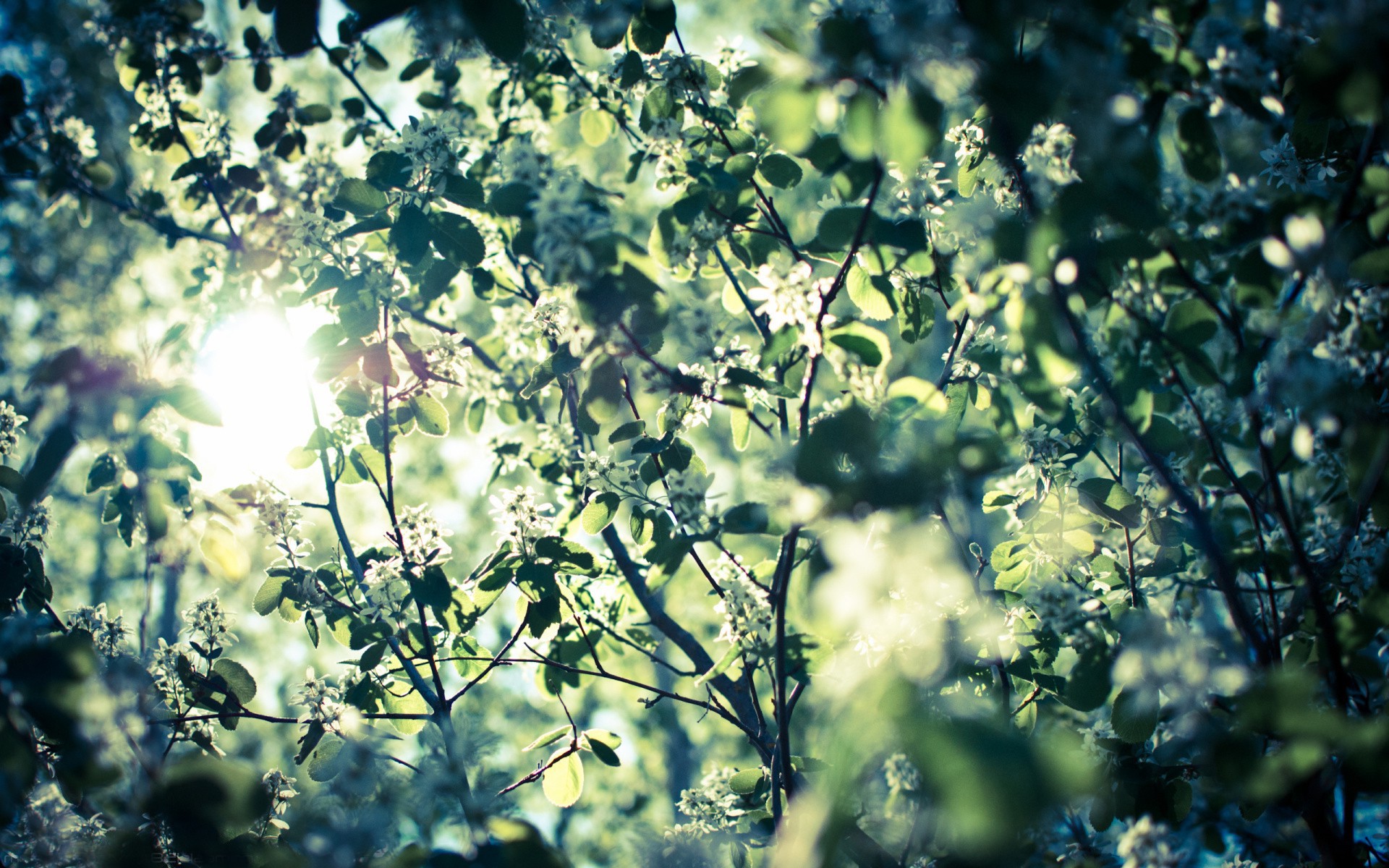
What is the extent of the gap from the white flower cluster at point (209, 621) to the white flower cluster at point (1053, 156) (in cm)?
269

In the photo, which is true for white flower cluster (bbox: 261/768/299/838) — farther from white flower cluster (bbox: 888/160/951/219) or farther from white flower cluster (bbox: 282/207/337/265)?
white flower cluster (bbox: 888/160/951/219)

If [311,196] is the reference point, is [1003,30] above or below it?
below

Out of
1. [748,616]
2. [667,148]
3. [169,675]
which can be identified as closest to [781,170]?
[667,148]

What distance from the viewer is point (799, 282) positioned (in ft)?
5.68

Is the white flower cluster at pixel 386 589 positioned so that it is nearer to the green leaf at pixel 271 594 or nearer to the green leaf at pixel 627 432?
the green leaf at pixel 271 594

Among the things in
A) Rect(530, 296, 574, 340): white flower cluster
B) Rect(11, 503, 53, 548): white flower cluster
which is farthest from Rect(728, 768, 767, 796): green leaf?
Rect(11, 503, 53, 548): white flower cluster

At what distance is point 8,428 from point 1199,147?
11.9 ft

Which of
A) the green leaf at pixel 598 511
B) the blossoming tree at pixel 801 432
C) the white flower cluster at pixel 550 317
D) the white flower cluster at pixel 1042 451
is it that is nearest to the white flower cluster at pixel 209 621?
the blossoming tree at pixel 801 432

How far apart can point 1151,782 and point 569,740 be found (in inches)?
66.9

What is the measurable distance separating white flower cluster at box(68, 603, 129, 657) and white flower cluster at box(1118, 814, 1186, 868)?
9.71 ft

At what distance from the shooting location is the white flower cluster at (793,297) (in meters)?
1.71

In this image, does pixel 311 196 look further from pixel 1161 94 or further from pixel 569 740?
pixel 1161 94

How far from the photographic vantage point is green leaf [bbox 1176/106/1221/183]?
1.39 meters

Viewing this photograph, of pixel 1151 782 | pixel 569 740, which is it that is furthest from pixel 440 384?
pixel 1151 782
